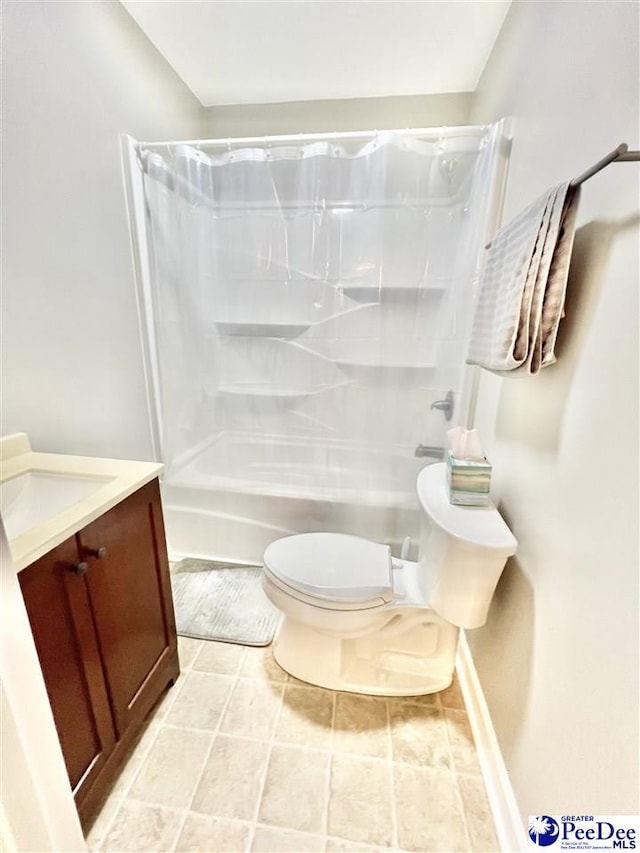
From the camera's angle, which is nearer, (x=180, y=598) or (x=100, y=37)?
(x=100, y=37)

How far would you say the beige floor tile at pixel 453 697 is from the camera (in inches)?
54.2

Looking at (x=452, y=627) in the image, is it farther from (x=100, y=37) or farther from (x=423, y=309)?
(x=100, y=37)

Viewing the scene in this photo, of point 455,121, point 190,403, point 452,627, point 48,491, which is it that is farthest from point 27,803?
point 455,121

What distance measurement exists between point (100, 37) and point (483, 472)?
210 centimetres

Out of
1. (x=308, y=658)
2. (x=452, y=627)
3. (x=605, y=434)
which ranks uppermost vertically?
(x=605, y=434)

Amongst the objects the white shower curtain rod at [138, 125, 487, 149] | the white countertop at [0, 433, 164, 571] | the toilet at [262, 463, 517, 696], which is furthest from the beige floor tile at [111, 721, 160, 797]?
the white shower curtain rod at [138, 125, 487, 149]

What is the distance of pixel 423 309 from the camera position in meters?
1.71

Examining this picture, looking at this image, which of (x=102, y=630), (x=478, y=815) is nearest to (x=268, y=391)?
(x=102, y=630)

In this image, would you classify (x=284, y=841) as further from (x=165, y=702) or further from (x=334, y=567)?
(x=334, y=567)

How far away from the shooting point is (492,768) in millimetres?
1111

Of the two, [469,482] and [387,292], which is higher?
[387,292]

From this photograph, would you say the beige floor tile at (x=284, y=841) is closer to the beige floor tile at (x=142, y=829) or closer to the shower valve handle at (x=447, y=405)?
the beige floor tile at (x=142, y=829)

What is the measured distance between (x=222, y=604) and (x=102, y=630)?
898 mm

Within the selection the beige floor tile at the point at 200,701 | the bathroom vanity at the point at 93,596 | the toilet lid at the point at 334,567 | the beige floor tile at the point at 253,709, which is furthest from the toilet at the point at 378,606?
the bathroom vanity at the point at 93,596
